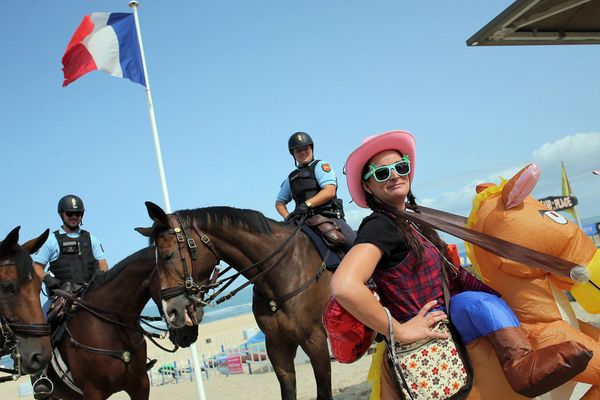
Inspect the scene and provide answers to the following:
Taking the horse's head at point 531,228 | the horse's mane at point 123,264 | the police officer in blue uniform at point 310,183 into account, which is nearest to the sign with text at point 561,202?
the police officer in blue uniform at point 310,183

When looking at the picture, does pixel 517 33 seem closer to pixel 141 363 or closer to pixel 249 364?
pixel 141 363

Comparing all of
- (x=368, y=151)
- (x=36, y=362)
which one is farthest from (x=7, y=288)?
(x=368, y=151)

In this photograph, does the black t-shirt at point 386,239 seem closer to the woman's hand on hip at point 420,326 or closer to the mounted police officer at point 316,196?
the woman's hand on hip at point 420,326

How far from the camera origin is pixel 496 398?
2.25 meters

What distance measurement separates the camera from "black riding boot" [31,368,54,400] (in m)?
5.22

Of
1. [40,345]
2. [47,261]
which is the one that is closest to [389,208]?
[40,345]

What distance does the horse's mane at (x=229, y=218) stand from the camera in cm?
512

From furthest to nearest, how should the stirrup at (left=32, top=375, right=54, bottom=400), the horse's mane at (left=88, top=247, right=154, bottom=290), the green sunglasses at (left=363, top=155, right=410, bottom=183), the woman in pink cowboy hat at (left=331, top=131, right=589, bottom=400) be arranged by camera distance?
the horse's mane at (left=88, top=247, right=154, bottom=290) < the stirrup at (left=32, top=375, right=54, bottom=400) < the green sunglasses at (left=363, top=155, right=410, bottom=183) < the woman in pink cowboy hat at (left=331, top=131, right=589, bottom=400)

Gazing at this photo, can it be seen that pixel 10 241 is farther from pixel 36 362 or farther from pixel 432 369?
pixel 432 369

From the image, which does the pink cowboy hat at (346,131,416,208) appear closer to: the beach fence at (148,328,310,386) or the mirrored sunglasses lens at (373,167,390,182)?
the mirrored sunglasses lens at (373,167,390,182)

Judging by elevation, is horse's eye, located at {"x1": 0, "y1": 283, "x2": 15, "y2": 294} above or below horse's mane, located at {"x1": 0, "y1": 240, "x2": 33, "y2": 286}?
below

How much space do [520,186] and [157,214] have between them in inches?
132

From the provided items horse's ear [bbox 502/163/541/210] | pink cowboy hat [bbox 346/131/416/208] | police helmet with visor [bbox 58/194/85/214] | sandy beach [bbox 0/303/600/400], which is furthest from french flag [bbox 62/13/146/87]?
horse's ear [bbox 502/163/541/210]

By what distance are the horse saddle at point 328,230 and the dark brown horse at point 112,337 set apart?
5.58 feet
